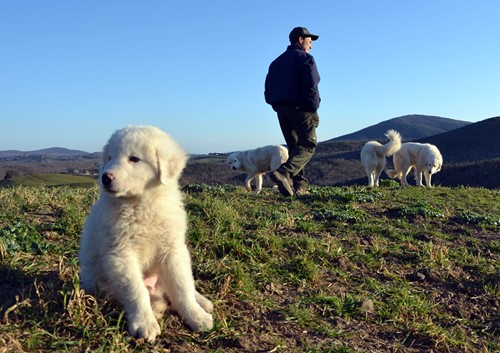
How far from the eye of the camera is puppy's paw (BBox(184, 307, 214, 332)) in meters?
2.76

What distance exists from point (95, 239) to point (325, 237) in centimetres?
296

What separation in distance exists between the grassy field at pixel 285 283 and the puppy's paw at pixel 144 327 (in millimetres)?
43

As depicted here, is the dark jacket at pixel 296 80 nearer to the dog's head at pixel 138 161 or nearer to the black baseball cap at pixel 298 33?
the black baseball cap at pixel 298 33

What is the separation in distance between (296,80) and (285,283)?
4.78 meters

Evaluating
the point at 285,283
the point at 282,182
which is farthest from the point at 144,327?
the point at 282,182

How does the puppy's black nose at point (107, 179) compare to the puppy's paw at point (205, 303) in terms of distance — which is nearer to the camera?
the puppy's black nose at point (107, 179)

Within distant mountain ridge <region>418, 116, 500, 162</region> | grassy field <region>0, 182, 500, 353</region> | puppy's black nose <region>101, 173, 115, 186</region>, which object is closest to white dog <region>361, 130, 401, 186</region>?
grassy field <region>0, 182, 500, 353</region>

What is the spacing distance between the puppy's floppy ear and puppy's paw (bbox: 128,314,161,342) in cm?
88

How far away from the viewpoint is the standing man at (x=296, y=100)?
764 cm

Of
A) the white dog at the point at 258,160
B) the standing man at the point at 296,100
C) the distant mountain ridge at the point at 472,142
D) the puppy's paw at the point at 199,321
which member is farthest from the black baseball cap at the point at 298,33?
the distant mountain ridge at the point at 472,142

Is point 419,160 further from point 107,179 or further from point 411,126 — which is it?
point 411,126

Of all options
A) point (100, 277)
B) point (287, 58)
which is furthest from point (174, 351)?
point (287, 58)

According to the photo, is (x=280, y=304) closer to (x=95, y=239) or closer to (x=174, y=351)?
(x=174, y=351)

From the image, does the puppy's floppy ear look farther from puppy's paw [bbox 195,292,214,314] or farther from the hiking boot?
the hiking boot
